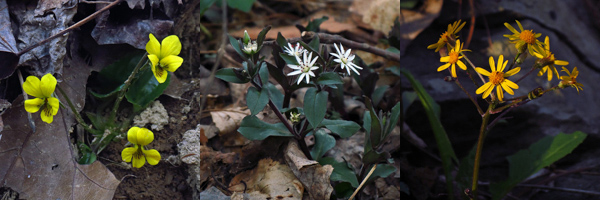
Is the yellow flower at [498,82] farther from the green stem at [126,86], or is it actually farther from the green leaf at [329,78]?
the green stem at [126,86]

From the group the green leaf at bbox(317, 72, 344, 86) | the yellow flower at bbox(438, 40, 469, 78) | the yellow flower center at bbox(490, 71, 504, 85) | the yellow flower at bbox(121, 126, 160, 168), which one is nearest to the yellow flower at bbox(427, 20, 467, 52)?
the yellow flower at bbox(438, 40, 469, 78)

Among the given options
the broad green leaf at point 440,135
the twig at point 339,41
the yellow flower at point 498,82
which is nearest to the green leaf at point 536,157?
the broad green leaf at point 440,135

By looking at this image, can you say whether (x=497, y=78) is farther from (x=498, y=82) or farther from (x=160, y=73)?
(x=160, y=73)

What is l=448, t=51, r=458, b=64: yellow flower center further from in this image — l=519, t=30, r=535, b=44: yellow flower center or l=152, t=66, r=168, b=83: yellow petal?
l=152, t=66, r=168, b=83: yellow petal

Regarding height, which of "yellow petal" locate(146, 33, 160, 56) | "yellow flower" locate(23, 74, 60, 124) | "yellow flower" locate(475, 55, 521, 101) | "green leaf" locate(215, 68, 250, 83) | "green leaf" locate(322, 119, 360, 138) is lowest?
"yellow flower" locate(23, 74, 60, 124)

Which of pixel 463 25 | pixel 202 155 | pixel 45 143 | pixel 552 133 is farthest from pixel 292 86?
pixel 552 133
